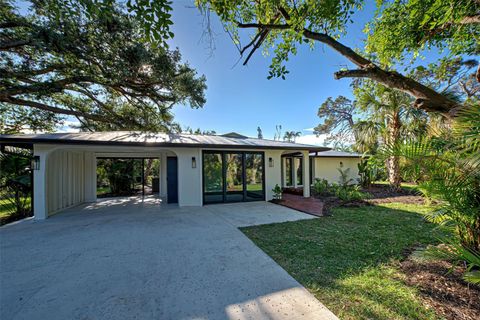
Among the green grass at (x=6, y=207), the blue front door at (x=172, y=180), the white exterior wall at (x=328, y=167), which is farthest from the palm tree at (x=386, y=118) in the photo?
the green grass at (x=6, y=207)

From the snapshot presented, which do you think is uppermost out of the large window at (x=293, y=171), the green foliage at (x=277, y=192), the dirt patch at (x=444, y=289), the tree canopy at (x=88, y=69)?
the tree canopy at (x=88, y=69)

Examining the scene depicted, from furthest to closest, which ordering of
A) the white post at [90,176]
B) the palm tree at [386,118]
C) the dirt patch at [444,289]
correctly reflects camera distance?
1. the palm tree at [386,118]
2. the white post at [90,176]
3. the dirt patch at [444,289]

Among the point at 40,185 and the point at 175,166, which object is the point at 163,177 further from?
the point at 40,185

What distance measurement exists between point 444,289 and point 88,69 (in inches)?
546

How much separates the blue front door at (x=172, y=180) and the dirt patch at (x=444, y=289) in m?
9.03

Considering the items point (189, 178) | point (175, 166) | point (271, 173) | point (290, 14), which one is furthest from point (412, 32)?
point (175, 166)

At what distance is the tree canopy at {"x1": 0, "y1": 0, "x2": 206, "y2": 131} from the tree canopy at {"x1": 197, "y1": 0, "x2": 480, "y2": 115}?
9.83 ft

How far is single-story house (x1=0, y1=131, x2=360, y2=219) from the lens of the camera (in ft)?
22.9

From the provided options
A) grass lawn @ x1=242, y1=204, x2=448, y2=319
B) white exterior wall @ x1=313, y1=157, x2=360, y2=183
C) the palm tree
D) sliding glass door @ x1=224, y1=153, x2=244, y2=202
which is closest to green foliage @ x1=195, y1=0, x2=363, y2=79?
grass lawn @ x1=242, y1=204, x2=448, y2=319

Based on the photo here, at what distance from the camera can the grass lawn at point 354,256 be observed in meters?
2.44

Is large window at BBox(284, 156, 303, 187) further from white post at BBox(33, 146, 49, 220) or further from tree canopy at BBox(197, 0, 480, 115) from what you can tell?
white post at BBox(33, 146, 49, 220)

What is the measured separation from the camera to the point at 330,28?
16.7 ft

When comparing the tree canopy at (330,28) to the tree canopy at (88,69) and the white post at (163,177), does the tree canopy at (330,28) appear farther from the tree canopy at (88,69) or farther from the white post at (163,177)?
the white post at (163,177)

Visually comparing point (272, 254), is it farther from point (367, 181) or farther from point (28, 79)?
point (28, 79)
